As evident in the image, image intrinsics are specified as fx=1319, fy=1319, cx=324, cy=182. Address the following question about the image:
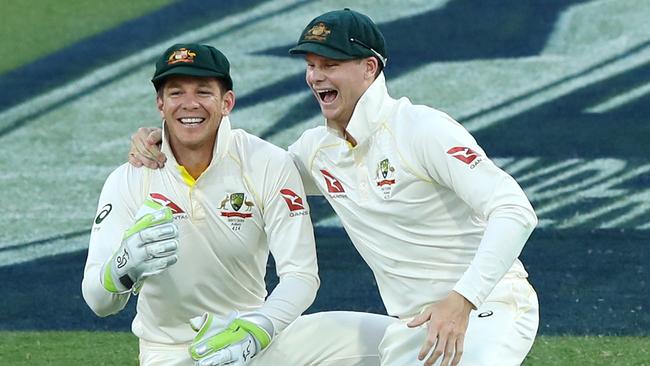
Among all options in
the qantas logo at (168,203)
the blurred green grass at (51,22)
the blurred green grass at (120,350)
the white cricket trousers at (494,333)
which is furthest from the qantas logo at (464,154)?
the blurred green grass at (51,22)

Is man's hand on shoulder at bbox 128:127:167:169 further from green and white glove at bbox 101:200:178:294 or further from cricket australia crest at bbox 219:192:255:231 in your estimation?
green and white glove at bbox 101:200:178:294

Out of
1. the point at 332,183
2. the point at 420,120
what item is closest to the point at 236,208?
the point at 332,183

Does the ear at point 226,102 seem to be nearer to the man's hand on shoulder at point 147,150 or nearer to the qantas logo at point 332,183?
the man's hand on shoulder at point 147,150

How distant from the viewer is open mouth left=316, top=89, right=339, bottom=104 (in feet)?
14.4

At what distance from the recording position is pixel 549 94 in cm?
967

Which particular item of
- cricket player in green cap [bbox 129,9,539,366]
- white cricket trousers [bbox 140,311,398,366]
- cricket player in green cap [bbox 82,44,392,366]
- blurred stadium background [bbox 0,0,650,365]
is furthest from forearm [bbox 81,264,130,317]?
blurred stadium background [bbox 0,0,650,365]

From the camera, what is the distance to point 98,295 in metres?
4.20

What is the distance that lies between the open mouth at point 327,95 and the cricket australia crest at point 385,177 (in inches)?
11.0

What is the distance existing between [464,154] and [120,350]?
2797 millimetres

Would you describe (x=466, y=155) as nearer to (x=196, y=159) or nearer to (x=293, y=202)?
(x=293, y=202)

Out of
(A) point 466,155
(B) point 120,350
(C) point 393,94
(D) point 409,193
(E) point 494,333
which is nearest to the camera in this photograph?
(A) point 466,155

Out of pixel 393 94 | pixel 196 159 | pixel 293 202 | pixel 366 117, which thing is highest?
pixel 366 117

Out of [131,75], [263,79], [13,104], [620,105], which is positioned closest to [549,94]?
[620,105]

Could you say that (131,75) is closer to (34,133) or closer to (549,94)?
(34,133)
